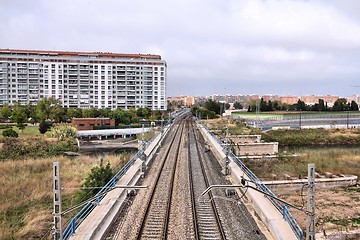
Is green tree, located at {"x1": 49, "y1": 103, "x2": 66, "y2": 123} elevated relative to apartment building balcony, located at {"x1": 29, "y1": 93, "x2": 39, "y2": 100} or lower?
lower

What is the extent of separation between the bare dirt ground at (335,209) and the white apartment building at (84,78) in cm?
7764

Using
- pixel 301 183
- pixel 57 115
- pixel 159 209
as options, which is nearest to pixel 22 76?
pixel 57 115

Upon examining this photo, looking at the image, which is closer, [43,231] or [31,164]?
[43,231]

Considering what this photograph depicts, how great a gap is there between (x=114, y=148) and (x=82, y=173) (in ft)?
58.8

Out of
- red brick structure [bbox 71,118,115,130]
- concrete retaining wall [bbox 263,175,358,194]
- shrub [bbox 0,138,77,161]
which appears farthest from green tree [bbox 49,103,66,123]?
concrete retaining wall [bbox 263,175,358,194]

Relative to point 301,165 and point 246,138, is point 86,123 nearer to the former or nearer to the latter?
point 246,138

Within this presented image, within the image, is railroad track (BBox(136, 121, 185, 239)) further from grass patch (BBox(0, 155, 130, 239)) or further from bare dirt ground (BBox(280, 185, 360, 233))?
bare dirt ground (BBox(280, 185, 360, 233))

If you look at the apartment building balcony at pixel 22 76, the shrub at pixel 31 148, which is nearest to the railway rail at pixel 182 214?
the shrub at pixel 31 148

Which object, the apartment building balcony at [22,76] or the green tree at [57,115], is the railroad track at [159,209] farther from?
the apartment building balcony at [22,76]

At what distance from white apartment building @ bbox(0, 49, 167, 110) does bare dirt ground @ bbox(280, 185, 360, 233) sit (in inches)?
3057

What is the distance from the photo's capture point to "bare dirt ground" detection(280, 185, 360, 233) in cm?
987

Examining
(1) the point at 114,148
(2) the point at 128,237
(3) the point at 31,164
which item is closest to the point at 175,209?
(2) the point at 128,237

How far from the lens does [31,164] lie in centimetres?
2328

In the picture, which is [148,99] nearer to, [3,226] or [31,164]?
[31,164]
